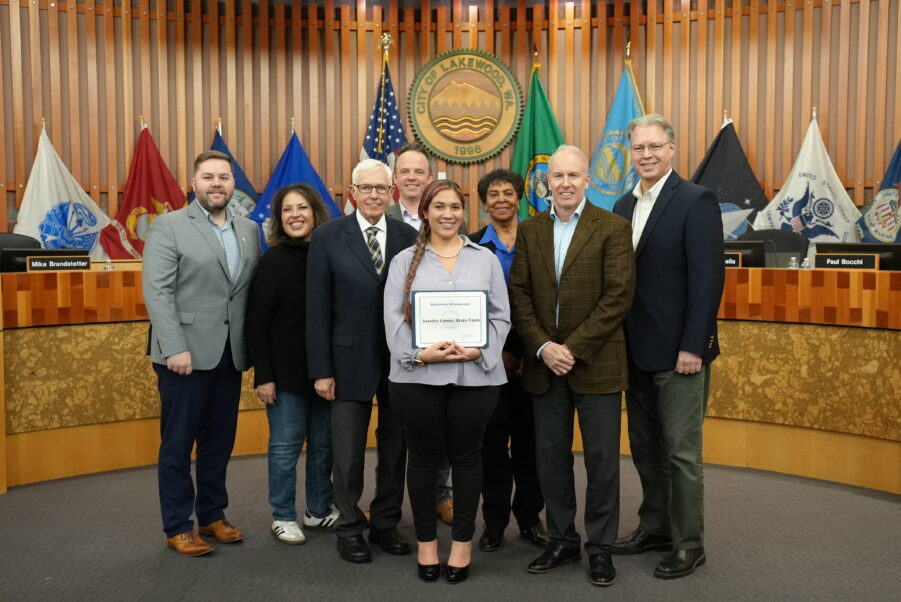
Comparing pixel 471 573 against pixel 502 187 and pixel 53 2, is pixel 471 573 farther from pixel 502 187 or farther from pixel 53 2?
pixel 53 2

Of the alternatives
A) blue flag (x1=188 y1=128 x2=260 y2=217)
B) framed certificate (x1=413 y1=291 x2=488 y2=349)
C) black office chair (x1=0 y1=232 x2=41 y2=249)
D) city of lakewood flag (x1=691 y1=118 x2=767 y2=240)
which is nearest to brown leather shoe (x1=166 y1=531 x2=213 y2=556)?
framed certificate (x1=413 y1=291 x2=488 y2=349)

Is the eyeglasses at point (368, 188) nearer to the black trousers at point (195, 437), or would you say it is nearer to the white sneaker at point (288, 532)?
the black trousers at point (195, 437)

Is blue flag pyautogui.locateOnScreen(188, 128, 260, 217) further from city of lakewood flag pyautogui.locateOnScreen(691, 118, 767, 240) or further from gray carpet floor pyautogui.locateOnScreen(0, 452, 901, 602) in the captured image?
city of lakewood flag pyautogui.locateOnScreen(691, 118, 767, 240)

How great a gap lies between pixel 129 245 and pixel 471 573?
4.68 metres

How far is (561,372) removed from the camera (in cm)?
260

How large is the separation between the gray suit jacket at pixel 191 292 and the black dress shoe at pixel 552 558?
1363 mm

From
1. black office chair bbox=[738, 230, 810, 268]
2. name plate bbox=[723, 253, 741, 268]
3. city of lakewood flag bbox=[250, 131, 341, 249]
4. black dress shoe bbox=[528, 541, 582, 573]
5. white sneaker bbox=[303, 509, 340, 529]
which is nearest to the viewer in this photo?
black dress shoe bbox=[528, 541, 582, 573]

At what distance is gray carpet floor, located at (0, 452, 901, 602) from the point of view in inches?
100

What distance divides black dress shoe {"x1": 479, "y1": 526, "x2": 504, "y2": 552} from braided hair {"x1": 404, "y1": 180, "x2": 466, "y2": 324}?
3.19 ft

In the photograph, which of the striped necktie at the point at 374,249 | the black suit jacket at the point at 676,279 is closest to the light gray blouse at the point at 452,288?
the striped necktie at the point at 374,249

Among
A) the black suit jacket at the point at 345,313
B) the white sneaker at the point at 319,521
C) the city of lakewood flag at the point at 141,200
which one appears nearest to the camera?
the black suit jacket at the point at 345,313

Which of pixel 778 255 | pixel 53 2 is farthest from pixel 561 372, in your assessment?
pixel 53 2

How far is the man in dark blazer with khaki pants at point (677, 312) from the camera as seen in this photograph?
8.62ft

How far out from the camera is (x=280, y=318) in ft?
9.84
